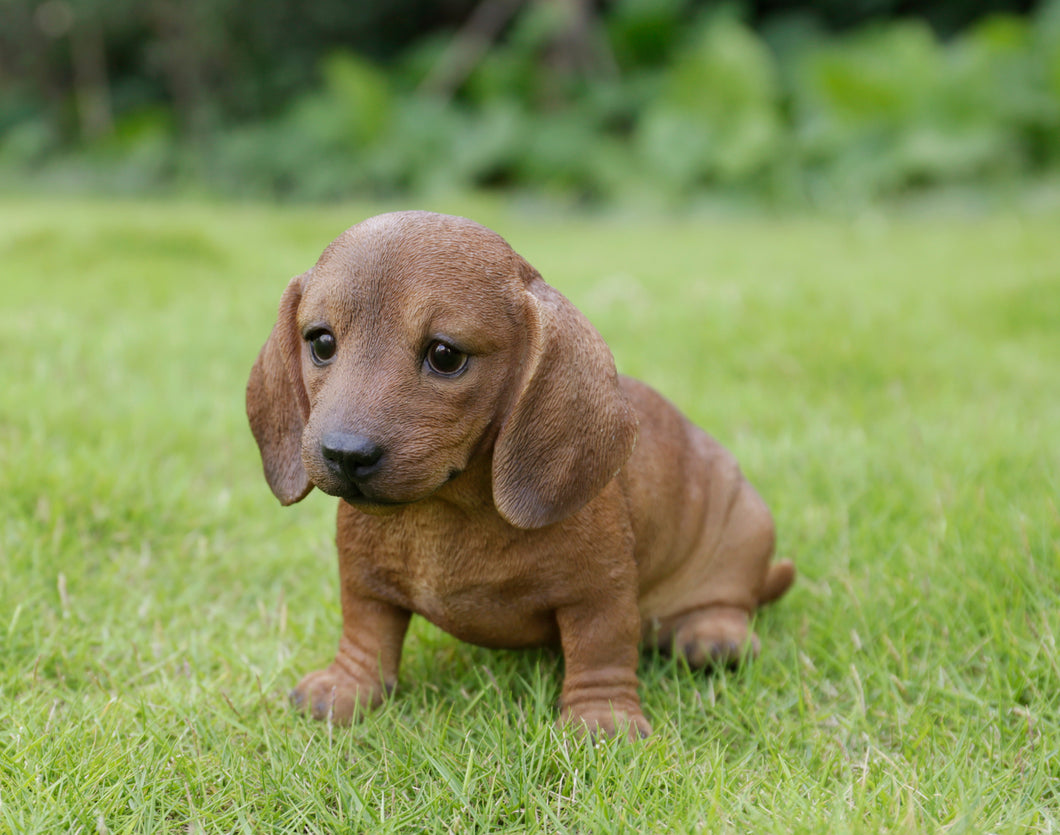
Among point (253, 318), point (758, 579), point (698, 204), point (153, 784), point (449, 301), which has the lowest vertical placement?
point (698, 204)

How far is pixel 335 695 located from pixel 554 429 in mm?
761

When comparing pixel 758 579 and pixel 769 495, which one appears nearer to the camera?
pixel 758 579

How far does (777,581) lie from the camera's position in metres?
2.60

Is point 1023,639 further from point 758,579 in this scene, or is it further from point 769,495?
point 769,495

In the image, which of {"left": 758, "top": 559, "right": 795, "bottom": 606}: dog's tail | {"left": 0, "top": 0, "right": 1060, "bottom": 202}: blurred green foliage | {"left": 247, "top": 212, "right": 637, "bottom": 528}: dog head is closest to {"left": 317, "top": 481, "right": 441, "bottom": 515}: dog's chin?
{"left": 247, "top": 212, "right": 637, "bottom": 528}: dog head

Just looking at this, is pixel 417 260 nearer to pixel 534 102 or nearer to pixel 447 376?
pixel 447 376

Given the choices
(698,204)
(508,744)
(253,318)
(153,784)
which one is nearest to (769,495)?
(508,744)

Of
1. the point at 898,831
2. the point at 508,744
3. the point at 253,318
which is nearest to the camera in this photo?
the point at 898,831

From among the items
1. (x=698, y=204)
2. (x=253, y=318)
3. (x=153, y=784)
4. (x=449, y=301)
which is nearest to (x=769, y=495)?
(x=449, y=301)

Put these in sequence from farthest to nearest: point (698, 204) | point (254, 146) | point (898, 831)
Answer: point (254, 146) → point (698, 204) → point (898, 831)

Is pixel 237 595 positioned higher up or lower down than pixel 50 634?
lower down

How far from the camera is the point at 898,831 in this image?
5.42 feet

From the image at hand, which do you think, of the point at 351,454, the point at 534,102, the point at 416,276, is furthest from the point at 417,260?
the point at 534,102

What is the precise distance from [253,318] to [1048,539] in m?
3.88
